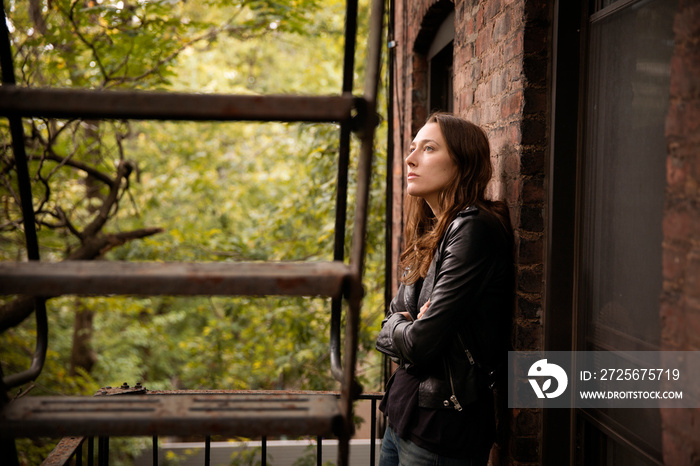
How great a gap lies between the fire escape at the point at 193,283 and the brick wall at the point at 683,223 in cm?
71

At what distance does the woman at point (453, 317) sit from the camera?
1651 millimetres

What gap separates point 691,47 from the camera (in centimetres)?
122

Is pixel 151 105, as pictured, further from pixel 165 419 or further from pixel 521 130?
pixel 521 130

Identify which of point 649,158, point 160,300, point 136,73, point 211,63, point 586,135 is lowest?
point 160,300

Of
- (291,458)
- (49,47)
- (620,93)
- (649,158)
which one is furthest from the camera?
(291,458)

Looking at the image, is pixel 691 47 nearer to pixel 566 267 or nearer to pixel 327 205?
pixel 566 267

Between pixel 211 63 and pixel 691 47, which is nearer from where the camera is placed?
pixel 691 47

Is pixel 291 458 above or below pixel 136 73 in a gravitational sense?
below

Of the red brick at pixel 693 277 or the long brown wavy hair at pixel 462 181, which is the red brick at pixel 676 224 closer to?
the red brick at pixel 693 277

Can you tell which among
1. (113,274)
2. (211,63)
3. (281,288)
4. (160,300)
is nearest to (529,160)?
(281,288)

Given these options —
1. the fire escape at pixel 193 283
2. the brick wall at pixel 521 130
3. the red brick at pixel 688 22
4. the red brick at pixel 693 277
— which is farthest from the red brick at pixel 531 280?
the fire escape at pixel 193 283

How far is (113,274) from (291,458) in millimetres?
7182

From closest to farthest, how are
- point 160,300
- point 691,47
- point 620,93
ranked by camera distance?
point 691,47 → point 620,93 → point 160,300

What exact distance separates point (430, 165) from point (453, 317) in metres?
0.57
